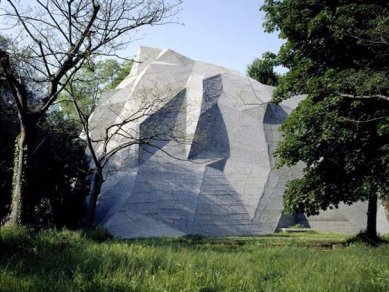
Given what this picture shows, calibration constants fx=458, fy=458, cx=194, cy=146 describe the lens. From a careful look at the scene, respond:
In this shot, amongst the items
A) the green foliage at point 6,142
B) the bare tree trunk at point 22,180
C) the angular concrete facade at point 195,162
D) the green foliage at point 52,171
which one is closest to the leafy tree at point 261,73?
the angular concrete facade at point 195,162

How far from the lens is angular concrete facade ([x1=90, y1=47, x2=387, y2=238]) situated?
24.1 m

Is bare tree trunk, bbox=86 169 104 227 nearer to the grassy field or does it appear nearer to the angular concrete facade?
the angular concrete facade

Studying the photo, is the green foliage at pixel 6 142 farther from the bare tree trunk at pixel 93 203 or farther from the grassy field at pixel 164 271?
the grassy field at pixel 164 271

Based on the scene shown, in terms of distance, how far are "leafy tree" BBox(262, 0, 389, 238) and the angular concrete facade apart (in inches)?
234

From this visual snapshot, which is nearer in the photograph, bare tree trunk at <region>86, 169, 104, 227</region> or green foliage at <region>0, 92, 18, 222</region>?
bare tree trunk at <region>86, 169, 104, 227</region>

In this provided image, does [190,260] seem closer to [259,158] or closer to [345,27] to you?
[345,27]

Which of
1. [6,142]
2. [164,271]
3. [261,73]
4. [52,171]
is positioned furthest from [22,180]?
[261,73]

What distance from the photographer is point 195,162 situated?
2658 centimetres

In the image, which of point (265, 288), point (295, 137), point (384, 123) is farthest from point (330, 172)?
point (265, 288)

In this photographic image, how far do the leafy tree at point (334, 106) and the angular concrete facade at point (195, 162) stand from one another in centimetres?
595

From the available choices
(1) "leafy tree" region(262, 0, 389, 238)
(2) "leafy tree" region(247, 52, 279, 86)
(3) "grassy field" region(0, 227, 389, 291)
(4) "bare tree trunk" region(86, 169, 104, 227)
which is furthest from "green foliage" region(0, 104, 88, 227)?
(2) "leafy tree" region(247, 52, 279, 86)

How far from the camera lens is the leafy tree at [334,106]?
14609mm

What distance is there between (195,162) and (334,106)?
479 inches

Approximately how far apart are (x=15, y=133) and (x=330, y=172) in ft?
46.3
